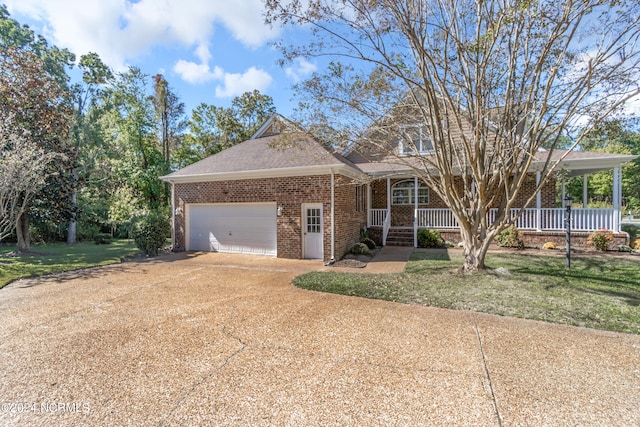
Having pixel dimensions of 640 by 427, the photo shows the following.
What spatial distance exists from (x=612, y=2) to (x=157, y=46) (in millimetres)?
13185

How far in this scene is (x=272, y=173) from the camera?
400 inches

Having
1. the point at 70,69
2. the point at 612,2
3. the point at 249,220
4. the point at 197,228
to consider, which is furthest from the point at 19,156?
the point at 70,69

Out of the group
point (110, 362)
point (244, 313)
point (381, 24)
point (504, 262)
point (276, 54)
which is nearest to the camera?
point (110, 362)

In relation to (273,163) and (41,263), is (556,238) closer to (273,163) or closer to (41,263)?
(273,163)

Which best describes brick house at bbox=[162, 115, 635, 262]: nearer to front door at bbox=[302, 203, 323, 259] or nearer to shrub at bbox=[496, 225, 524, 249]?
front door at bbox=[302, 203, 323, 259]

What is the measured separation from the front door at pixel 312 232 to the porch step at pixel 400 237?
4477 millimetres

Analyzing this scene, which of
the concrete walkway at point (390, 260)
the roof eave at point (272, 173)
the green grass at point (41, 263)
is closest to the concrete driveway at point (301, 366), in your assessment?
the concrete walkway at point (390, 260)

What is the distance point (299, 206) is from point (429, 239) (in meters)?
5.96

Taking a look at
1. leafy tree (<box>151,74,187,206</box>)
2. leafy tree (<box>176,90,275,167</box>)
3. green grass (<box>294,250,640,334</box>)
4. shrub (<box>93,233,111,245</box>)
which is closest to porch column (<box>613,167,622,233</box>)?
green grass (<box>294,250,640,334</box>)

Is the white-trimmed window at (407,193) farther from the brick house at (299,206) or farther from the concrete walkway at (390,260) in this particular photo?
the concrete walkway at (390,260)

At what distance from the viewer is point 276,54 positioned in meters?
7.10

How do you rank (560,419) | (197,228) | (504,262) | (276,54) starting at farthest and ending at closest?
(197,228), (504,262), (276,54), (560,419)

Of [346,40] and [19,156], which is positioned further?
[19,156]

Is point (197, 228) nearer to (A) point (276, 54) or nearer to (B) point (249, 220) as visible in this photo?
(B) point (249, 220)
